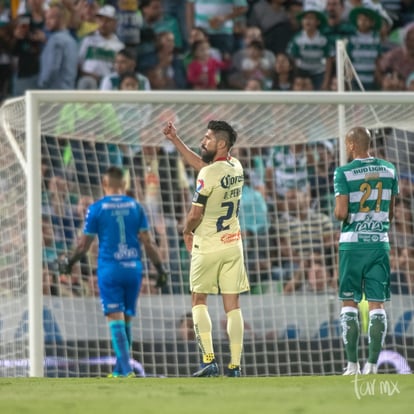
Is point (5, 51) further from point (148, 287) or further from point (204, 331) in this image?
point (204, 331)

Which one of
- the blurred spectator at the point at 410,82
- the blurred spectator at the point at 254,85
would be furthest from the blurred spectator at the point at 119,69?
the blurred spectator at the point at 410,82

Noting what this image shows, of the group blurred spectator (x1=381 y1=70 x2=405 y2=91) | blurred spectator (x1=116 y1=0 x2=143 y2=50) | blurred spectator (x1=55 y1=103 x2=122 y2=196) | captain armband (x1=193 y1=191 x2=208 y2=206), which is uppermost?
blurred spectator (x1=116 y1=0 x2=143 y2=50)

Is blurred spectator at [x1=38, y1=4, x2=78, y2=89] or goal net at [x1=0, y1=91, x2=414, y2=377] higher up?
blurred spectator at [x1=38, y1=4, x2=78, y2=89]

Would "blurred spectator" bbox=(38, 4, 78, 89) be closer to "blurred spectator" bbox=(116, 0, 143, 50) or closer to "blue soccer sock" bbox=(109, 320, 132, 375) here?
"blurred spectator" bbox=(116, 0, 143, 50)

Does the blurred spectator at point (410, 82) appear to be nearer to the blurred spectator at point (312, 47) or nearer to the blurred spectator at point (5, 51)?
the blurred spectator at point (312, 47)

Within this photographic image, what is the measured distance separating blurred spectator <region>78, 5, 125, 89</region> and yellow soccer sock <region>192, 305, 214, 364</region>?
23.4ft

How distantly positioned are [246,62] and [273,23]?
0.80 meters

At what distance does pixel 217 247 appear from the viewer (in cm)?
999

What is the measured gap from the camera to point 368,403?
6.80m

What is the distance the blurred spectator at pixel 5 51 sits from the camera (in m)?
16.8

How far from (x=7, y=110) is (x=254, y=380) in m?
4.83

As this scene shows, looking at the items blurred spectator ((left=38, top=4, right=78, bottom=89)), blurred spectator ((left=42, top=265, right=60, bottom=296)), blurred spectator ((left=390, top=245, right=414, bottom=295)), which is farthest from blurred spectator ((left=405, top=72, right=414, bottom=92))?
blurred spectator ((left=42, top=265, right=60, bottom=296))

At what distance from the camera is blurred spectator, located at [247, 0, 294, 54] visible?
17.7 m

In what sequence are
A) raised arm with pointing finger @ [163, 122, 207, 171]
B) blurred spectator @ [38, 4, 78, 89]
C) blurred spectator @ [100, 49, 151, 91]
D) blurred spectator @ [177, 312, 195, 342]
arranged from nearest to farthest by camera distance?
raised arm with pointing finger @ [163, 122, 207, 171], blurred spectator @ [177, 312, 195, 342], blurred spectator @ [100, 49, 151, 91], blurred spectator @ [38, 4, 78, 89]
